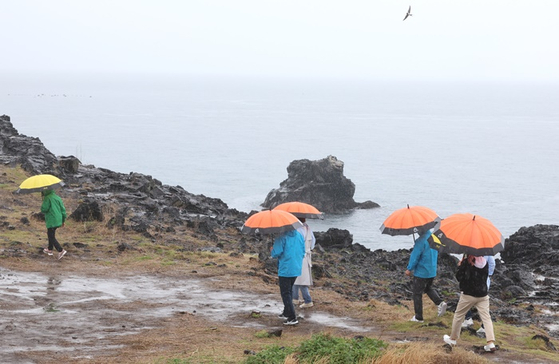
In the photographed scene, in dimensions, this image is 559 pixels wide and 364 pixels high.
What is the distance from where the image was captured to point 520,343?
14.9m

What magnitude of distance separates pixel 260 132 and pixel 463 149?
187ft

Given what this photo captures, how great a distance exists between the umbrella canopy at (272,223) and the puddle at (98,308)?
2.30m

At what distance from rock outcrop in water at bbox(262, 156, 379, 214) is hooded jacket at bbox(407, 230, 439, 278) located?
74793 mm

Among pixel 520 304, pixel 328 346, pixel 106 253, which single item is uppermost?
pixel 328 346

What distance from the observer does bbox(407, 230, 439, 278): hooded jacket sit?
50.2 feet

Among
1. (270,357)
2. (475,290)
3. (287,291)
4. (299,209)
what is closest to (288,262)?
(287,291)

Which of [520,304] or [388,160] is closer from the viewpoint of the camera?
[520,304]

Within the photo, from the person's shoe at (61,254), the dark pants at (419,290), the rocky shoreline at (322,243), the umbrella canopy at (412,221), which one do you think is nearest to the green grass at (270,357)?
the dark pants at (419,290)

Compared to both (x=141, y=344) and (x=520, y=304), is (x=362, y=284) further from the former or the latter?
(x=141, y=344)

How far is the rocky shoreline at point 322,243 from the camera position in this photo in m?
24.9

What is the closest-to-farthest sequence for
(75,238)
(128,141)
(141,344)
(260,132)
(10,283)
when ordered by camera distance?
(141,344) → (10,283) → (75,238) → (128,141) → (260,132)

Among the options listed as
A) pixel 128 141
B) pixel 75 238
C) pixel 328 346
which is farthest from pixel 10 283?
pixel 128 141

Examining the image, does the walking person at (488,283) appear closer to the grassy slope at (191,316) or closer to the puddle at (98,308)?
the grassy slope at (191,316)

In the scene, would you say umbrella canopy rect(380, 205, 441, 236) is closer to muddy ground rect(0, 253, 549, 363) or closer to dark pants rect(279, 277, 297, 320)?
muddy ground rect(0, 253, 549, 363)
